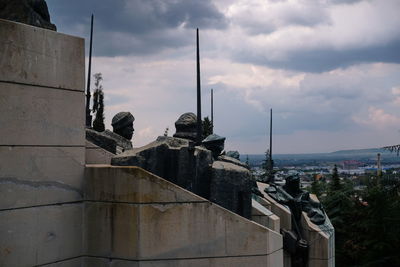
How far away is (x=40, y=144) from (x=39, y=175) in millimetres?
396

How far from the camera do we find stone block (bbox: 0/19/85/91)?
6348 mm

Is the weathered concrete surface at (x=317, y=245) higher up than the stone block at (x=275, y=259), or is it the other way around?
the stone block at (x=275, y=259)

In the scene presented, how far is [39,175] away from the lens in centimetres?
657

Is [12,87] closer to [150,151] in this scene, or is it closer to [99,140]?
[150,151]

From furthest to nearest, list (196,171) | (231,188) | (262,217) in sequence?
(262,217) < (231,188) < (196,171)

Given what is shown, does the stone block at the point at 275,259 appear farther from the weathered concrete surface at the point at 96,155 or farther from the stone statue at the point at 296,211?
the stone statue at the point at 296,211

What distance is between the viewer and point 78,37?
23.3ft

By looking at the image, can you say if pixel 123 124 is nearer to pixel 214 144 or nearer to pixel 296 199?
pixel 214 144

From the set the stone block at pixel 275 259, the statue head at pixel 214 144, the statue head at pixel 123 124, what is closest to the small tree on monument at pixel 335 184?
the statue head at pixel 123 124

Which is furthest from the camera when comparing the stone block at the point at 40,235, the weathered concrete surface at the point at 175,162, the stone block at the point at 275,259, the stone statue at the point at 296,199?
the stone statue at the point at 296,199

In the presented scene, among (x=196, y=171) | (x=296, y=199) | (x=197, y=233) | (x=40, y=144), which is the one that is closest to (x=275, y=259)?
(x=197, y=233)

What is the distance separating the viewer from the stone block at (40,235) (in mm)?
6223

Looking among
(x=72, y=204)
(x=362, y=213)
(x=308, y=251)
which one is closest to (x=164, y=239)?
(x=72, y=204)

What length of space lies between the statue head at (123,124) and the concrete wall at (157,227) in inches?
194
